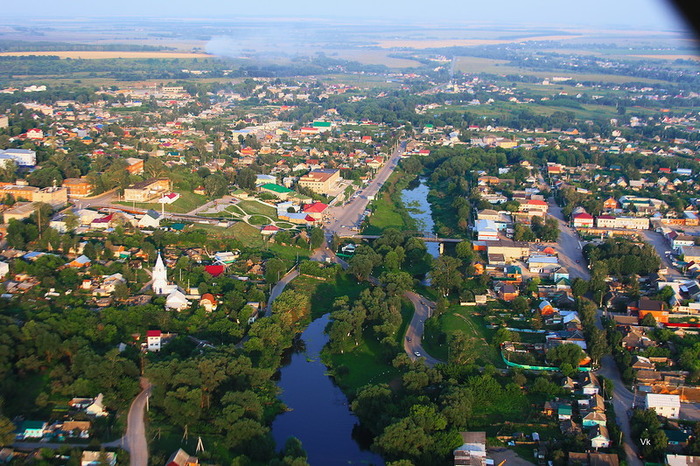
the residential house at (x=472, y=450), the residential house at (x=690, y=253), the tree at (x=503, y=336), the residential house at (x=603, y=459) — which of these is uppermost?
the residential house at (x=603, y=459)

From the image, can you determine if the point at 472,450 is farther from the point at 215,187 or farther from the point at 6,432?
the point at 215,187

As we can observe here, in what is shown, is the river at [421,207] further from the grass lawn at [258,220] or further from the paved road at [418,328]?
the grass lawn at [258,220]

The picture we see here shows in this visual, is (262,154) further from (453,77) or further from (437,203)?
(453,77)

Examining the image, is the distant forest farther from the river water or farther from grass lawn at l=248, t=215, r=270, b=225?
the river water

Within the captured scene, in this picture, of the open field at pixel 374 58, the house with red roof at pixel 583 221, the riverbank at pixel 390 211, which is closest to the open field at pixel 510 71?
the open field at pixel 374 58

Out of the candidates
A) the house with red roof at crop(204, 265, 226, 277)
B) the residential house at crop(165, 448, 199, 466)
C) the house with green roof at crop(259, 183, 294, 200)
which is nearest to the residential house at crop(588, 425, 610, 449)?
the residential house at crop(165, 448, 199, 466)

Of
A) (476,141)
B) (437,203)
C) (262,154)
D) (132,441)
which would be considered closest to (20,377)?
(132,441)
